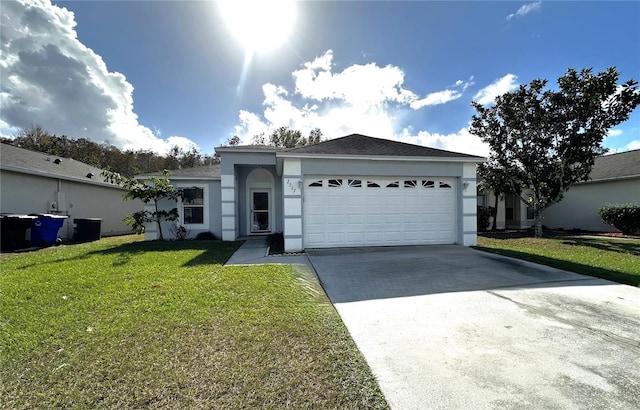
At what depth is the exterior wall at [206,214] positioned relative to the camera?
483 inches

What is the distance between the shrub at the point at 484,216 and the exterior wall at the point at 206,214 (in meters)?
14.4

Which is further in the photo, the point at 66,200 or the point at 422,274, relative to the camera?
the point at 66,200

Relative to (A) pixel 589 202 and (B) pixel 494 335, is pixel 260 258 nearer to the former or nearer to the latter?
(B) pixel 494 335

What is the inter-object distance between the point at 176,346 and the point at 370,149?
808 cm

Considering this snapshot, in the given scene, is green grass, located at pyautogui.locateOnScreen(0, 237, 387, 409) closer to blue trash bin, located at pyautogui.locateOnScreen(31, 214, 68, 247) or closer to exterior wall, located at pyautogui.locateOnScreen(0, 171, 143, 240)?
blue trash bin, located at pyautogui.locateOnScreen(31, 214, 68, 247)

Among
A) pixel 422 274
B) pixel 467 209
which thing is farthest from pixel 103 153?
pixel 422 274

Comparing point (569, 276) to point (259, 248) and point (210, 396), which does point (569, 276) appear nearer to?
point (210, 396)

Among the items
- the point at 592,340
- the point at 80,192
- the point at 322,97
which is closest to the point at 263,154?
the point at 322,97

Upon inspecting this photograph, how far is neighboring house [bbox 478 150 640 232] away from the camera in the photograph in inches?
564

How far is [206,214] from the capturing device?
41.3 ft

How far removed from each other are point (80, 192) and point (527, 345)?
17.8 meters

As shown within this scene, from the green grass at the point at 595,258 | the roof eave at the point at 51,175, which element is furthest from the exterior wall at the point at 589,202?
the roof eave at the point at 51,175

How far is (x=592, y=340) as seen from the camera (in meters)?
3.10

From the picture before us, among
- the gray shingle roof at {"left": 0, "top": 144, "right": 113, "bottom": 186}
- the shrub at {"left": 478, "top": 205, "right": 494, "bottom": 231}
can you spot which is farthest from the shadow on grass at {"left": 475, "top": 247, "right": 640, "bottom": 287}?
the gray shingle roof at {"left": 0, "top": 144, "right": 113, "bottom": 186}
